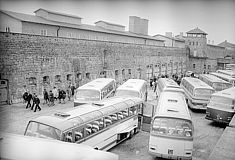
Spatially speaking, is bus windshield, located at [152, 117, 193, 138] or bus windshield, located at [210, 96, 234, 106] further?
bus windshield, located at [210, 96, 234, 106]

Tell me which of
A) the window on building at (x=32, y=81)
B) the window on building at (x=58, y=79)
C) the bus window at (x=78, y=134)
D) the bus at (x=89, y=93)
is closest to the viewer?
the bus window at (x=78, y=134)

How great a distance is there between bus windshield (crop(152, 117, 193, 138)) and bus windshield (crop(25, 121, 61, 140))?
296cm

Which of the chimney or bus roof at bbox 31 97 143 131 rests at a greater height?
the chimney

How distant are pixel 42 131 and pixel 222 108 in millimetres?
8668

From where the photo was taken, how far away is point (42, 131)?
650cm

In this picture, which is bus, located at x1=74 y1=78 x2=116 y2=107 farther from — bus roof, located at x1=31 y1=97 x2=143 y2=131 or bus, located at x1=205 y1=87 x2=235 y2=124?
bus, located at x1=205 y1=87 x2=235 y2=124

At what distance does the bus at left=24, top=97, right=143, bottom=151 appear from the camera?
649 centimetres

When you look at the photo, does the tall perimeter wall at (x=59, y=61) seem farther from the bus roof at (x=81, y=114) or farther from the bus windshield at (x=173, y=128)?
the bus windshield at (x=173, y=128)

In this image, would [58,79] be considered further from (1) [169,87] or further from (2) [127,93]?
(1) [169,87]

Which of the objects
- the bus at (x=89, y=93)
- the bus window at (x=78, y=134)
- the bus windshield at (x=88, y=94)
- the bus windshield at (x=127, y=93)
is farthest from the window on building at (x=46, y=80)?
the bus window at (x=78, y=134)

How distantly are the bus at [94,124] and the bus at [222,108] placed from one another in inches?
151

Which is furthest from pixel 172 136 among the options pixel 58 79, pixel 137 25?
pixel 137 25

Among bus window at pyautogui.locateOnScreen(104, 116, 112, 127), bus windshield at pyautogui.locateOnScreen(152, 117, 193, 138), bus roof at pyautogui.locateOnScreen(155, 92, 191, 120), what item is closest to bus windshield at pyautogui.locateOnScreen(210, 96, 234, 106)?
bus roof at pyautogui.locateOnScreen(155, 92, 191, 120)

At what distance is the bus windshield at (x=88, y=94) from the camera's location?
12.6m
